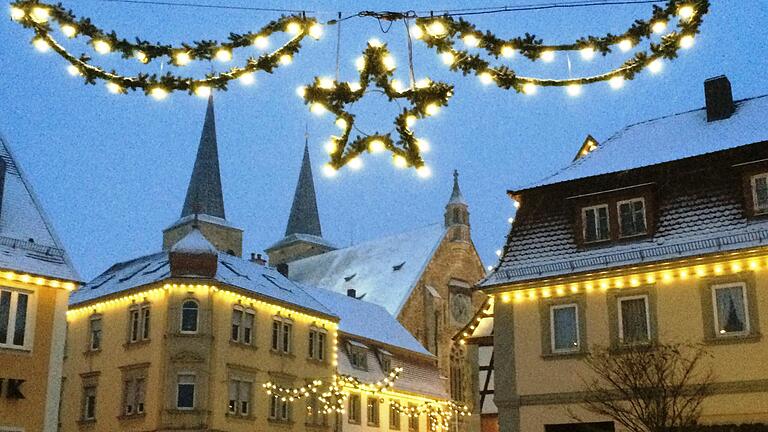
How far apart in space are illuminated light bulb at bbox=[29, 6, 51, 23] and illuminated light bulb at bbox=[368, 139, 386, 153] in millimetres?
3463

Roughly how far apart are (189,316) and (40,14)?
85.5 feet

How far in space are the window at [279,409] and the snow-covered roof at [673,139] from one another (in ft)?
58.8

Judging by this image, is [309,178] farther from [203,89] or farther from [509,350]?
[203,89]

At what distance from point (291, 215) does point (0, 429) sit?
64.0 m

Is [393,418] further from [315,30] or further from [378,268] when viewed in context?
[315,30]

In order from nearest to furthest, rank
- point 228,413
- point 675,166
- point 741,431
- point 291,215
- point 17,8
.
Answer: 1. point 17,8
2. point 741,431
3. point 675,166
4. point 228,413
5. point 291,215

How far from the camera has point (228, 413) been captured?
34.3 m

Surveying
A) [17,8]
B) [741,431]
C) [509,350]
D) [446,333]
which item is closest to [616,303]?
[509,350]

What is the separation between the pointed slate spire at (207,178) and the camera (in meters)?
71.6

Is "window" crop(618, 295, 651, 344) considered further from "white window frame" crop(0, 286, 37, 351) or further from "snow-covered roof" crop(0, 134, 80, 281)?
"white window frame" crop(0, 286, 37, 351)

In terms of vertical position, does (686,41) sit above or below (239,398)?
above

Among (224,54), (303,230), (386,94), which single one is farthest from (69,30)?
(303,230)

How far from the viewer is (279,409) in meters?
37.2

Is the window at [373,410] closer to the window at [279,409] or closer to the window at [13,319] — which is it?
the window at [279,409]
